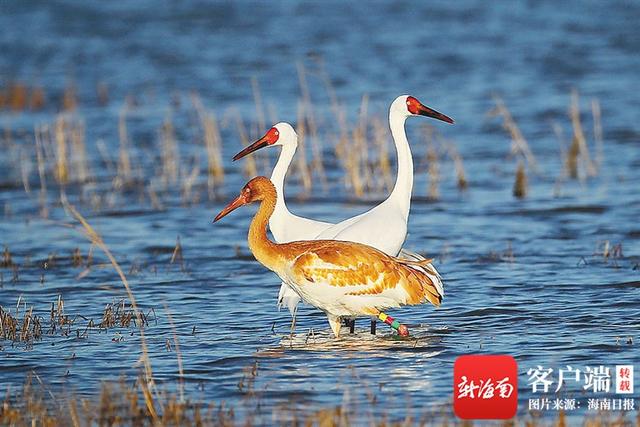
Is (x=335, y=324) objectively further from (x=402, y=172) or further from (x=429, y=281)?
(x=402, y=172)

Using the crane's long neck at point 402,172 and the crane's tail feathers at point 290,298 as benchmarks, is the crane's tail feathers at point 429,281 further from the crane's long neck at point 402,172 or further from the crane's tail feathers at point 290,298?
the crane's long neck at point 402,172

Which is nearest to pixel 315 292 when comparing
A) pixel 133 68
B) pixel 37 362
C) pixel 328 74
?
pixel 37 362

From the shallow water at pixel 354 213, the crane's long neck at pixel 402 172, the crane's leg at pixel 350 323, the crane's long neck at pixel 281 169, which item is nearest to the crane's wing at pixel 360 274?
the shallow water at pixel 354 213

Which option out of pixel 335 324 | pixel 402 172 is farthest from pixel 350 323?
pixel 402 172

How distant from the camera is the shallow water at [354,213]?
8.49m

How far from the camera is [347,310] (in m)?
8.95

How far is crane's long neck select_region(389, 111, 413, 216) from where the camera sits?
400 inches

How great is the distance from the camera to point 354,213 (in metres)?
14.5

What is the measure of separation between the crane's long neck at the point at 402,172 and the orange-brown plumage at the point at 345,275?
4.04 feet

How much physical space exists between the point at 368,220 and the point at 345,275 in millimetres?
1073

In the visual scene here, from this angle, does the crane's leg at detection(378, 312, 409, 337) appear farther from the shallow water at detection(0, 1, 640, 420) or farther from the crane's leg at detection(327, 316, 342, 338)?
the crane's leg at detection(327, 316, 342, 338)

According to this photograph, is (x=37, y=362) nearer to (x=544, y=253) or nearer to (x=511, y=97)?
(x=544, y=253)

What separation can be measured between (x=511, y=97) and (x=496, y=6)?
536 inches

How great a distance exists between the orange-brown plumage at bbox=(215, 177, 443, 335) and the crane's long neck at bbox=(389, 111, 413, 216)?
123 centimetres
